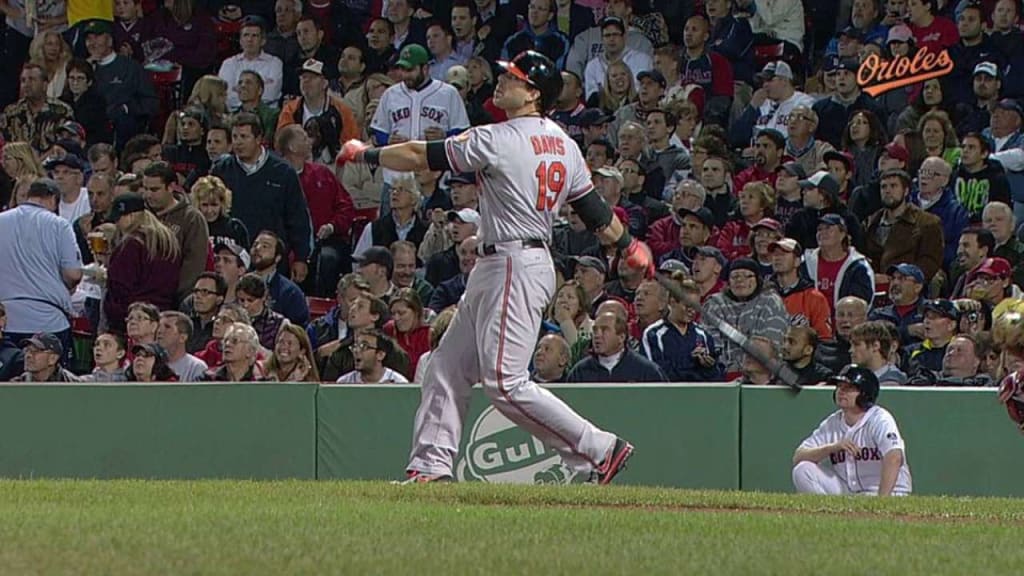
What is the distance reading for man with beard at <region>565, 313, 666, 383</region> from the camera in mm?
13727

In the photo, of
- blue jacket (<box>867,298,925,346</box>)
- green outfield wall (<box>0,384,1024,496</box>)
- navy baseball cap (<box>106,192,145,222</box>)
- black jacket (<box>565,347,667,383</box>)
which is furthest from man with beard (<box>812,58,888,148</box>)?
navy baseball cap (<box>106,192,145,222</box>)

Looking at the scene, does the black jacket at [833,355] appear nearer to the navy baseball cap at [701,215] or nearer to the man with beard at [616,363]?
the man with beard at [616,363]

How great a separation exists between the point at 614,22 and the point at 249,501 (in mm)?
11926

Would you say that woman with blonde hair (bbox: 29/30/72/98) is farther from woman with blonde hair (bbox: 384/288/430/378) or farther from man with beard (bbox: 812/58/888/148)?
man with beard (bbox: 812/58/888/148)

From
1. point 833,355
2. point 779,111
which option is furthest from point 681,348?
point 779,111

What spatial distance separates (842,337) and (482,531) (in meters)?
6.66

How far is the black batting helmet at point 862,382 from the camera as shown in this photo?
466 inches

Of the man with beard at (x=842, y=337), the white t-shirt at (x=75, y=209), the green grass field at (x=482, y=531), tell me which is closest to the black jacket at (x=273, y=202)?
the white t-shirt at (x=75, y=209)

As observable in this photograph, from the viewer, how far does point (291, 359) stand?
14.2 m

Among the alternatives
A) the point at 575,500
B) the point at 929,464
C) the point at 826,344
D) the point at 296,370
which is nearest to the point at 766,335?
the point at 826,344

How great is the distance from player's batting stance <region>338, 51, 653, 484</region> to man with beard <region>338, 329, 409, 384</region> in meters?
4.00

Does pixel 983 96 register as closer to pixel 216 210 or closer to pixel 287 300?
pixel 287 300

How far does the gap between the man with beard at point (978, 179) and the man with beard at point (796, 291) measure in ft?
6.33

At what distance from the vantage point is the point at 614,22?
2012 centimetres
